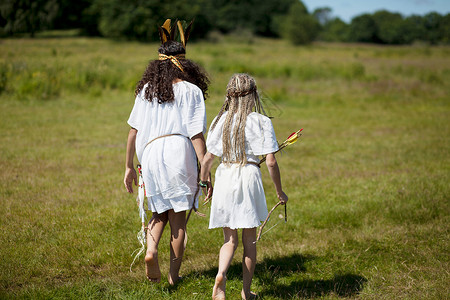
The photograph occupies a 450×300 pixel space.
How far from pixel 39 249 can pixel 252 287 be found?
8.03 feet

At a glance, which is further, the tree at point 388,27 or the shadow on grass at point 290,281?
the tree at point 388,27

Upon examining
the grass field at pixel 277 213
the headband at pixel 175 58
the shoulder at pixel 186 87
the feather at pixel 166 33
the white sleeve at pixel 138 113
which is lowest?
the grass field at pixel 277 213

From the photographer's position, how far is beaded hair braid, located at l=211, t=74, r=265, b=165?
12.3 ft

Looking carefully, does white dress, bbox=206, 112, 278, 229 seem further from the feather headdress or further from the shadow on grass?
the feather headdress

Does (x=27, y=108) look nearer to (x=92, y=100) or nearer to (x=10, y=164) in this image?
(x=92, y=100)

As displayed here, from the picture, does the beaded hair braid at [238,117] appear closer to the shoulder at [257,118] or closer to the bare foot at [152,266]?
the shoulder at [257,118]

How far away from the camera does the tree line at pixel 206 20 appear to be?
19969 mm

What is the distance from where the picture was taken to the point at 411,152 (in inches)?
410

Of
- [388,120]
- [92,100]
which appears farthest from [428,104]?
[92,100]

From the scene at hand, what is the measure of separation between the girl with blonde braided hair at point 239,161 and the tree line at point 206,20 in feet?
5.98

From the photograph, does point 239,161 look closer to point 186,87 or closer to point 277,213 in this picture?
point 186,87

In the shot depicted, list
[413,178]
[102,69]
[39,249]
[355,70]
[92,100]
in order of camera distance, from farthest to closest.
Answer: [355,70] → [102,69] → [92,100] → [413,178] → [39,249]

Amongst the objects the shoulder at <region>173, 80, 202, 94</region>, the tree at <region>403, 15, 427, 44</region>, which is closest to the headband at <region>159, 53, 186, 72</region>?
the shoulder at <region>173, 80, 202, 94</region>

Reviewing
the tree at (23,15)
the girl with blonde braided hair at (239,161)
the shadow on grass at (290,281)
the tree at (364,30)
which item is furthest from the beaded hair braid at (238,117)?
the tree at (364,30)
